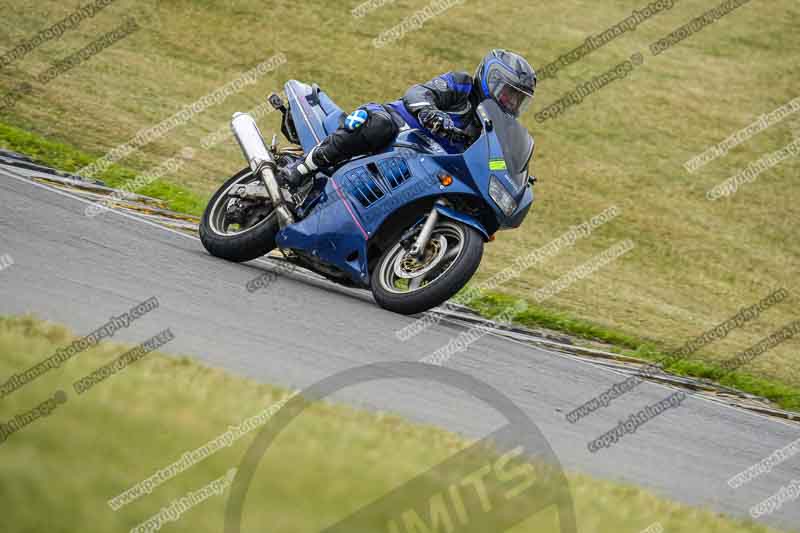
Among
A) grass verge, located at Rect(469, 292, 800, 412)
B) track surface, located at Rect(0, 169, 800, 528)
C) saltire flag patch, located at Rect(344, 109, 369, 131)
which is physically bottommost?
grass verge, located at Rect(469, 292, 800, 412)

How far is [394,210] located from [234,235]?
128cm

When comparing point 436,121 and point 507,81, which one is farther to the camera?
point 507,81

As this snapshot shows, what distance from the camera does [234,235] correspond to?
24.1 ft

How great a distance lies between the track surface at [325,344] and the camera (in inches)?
197

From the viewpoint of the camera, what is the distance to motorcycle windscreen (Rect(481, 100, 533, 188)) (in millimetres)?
6980

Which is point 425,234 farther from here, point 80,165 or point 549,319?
point 80,165

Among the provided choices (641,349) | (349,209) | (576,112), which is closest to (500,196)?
(349,209)

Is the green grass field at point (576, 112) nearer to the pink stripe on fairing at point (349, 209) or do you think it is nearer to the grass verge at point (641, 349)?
the grass verge at point (641, 349)

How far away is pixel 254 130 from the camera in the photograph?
766cm

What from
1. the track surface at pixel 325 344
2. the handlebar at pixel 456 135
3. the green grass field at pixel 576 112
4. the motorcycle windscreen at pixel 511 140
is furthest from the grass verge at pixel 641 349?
the handlebar at pixel 456 135

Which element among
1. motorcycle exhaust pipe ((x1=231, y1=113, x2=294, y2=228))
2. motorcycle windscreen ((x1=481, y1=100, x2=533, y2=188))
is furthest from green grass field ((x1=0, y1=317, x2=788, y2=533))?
motorcycle windscreen ((x1=481, y1=100, x2=533, y2=188))

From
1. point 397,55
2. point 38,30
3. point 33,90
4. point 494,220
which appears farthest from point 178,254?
point 397,55

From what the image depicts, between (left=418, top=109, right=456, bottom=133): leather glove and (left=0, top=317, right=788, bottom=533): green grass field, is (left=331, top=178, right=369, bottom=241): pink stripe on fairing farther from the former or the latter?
(left=0, top=317, right=788, bottom=533): green grass field

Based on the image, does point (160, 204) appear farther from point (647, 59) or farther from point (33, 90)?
point (647, 59)
